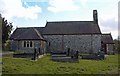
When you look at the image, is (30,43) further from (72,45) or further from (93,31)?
(93,31)

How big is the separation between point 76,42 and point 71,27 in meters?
3.99

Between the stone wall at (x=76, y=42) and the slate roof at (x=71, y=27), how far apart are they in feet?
3.20

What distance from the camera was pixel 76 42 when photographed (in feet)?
173

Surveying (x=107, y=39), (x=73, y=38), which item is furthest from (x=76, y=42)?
(x=107, y=39)

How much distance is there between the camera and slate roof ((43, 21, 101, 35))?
52.8m

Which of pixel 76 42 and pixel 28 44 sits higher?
pixel 76 42

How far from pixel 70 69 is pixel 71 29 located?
3202cm

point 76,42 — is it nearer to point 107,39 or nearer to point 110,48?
point 107,39

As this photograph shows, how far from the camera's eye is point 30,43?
1844 inches

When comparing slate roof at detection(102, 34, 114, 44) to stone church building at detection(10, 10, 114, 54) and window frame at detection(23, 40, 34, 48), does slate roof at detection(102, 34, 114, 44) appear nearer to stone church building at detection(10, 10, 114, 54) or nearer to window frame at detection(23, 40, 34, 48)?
stone church building at detection(10, 10, 114, 54)

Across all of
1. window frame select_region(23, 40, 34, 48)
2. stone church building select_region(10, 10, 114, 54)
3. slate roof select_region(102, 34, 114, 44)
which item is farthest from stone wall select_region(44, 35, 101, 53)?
window frame select_region(23, 40, 34, 48)

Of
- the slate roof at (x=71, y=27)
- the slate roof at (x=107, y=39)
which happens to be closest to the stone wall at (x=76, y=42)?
the slate roof at (x=71, y=27)

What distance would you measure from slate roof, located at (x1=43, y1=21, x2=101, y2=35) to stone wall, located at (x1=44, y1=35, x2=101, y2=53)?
98 centimetres

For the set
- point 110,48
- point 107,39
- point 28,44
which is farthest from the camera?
point 107,39
